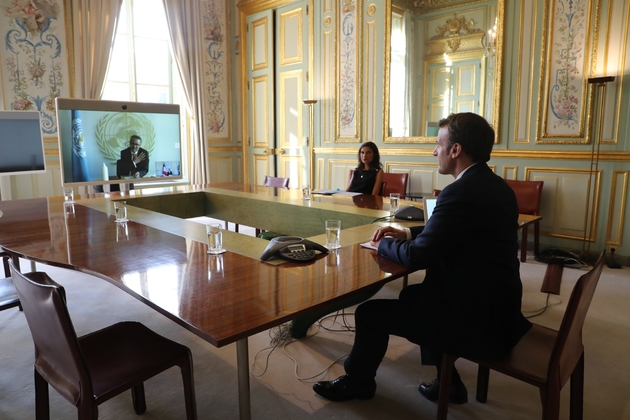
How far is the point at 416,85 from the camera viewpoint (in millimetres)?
4871

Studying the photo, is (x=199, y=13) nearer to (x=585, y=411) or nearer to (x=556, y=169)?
(x=556, y=169)

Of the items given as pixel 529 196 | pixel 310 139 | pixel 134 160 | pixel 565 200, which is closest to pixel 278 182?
pixel 134 160

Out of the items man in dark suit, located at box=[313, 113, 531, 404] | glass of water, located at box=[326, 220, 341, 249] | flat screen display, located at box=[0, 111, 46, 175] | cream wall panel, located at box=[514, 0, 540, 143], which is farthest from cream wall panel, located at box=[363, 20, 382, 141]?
man in dark suit, located at box=[313, 113, 531, 404]

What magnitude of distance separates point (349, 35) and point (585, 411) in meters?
4.63

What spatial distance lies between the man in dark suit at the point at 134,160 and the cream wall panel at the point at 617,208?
4136 mm

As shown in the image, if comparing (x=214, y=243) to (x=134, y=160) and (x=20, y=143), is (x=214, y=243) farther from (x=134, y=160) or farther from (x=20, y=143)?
(x=20, y=143)

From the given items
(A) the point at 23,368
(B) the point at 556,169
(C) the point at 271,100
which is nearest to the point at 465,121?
(A) the point at 23,368

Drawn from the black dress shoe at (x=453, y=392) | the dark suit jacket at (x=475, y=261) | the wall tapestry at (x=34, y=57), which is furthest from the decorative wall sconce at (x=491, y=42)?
the wall tapestry at (x=34, y=57)

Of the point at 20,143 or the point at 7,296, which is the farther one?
the point at 20,143

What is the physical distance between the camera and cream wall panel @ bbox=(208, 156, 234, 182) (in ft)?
22.2

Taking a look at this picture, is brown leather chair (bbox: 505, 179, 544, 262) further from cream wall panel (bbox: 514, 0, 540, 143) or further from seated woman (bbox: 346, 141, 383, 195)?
seated woman (bbox: 346, 141, 383, 195)

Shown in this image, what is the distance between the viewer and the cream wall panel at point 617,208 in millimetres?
3771

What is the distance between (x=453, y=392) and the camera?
1.84 meters

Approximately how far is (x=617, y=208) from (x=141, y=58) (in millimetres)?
5746
